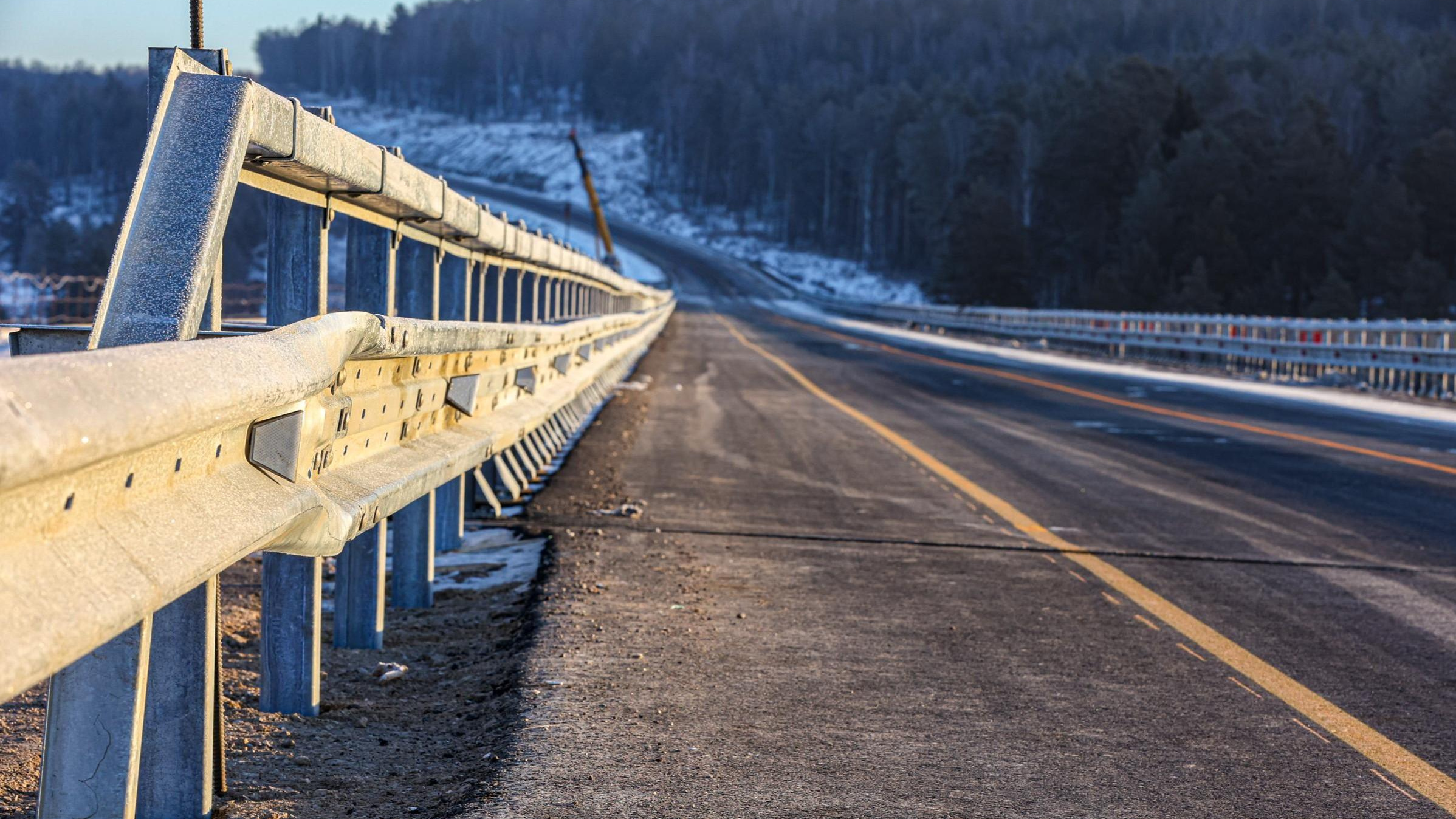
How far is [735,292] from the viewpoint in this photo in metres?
111

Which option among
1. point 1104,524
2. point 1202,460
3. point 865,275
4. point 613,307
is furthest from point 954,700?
point 865,275

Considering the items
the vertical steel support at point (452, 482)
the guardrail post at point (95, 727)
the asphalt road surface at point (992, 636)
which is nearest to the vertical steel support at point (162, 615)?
the guardrail post at point (95, 727)

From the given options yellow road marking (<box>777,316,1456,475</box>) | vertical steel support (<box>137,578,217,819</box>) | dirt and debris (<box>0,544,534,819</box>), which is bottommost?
dirt and debris (<box>0,544,534,819</box>)

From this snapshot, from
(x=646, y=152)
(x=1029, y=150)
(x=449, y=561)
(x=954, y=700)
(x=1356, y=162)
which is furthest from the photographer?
(x=646, y=152)

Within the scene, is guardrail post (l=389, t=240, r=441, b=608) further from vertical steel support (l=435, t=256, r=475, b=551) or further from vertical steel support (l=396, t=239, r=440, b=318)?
vertical steel support (l=435, t=256, r=475, b=551)

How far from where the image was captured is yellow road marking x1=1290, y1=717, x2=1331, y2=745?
15.1ft

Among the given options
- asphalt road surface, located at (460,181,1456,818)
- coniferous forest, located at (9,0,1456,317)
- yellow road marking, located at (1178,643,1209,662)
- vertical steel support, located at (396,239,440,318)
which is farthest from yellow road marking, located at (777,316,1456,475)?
coniferous forest, located at (9,0,1456,317)

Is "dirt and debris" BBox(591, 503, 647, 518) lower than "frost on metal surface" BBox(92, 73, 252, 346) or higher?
lower

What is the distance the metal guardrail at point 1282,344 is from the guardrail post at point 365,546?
21.6 m

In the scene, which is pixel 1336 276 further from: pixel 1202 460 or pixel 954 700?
pixel 954 700

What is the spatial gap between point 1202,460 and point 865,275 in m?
117

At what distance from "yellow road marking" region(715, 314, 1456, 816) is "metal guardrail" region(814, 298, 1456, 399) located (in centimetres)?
1642

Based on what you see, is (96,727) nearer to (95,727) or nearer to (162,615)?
(95,727)

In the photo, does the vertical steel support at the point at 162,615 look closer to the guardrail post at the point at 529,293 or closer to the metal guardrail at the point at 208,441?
the metal guardrail at the point at 208,441
